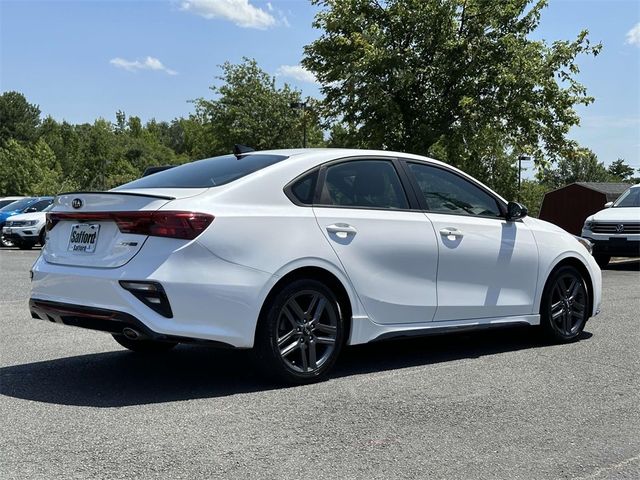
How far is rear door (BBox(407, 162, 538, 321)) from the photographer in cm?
591

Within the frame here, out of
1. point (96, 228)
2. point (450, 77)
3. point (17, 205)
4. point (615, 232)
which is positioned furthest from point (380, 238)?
point (17, 205)

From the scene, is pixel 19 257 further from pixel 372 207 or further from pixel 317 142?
pixel 317 142

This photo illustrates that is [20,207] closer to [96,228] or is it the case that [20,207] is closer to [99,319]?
[96,228]

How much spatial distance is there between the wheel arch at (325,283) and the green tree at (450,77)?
54.2ft

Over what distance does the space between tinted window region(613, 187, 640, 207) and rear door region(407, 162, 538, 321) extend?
38.5 ft

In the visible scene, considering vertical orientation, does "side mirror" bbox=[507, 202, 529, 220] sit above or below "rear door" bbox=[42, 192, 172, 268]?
above

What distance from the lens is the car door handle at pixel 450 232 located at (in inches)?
231

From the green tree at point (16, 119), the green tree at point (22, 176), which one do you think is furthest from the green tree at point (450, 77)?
the green tree at point (16, 119)

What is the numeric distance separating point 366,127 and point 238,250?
18.3 meters

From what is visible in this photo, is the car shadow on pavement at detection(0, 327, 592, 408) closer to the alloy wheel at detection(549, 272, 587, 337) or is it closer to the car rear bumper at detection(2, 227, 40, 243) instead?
the alloy wheel at detection(549, 272, 587, 337)

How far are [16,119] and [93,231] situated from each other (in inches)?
3613

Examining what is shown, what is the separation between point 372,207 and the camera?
219 inches

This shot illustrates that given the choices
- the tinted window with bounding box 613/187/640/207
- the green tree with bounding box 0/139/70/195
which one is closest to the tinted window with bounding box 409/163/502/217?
the tinted window with bounding box 613/187/640/207

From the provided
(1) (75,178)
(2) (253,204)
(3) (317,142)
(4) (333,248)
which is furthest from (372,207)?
(1) (75,178)
